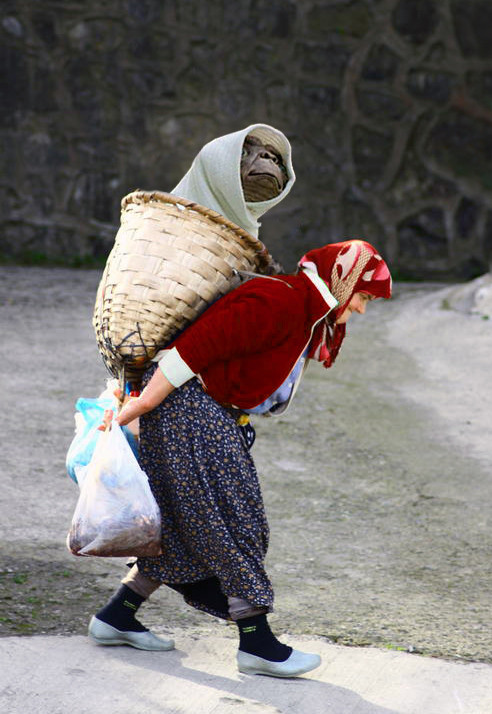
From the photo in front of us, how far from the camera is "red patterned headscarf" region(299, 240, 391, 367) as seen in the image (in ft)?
7.81

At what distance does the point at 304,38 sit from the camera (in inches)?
335

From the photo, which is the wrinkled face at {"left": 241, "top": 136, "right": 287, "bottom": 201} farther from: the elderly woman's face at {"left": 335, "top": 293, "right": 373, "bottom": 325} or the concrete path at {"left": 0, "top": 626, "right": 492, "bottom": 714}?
the concrete path at {"left": 0, "top": 626, "right": 492, "bottom": 714}

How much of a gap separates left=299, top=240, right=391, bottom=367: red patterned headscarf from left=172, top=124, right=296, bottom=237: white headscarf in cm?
17

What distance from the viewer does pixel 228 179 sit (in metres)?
2.36

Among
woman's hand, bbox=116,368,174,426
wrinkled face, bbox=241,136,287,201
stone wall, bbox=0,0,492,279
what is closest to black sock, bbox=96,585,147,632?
woman's hand, bbox=116,368,174,426

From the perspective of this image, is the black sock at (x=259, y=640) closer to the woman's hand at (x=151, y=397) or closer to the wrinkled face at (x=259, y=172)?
the woman's hand at (x=151, y=397)

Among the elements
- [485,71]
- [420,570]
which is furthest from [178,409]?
[485,71]

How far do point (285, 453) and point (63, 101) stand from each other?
4946mm

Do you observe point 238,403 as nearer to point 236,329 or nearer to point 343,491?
point 236,329

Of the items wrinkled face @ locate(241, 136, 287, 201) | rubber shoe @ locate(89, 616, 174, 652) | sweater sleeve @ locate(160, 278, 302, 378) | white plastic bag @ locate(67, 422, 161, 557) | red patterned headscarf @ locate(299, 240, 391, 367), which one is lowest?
rubber shoe @ locate(89, 616, 174, 652)

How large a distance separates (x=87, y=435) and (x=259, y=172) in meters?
0.77

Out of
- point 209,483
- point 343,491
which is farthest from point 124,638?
point 343,491

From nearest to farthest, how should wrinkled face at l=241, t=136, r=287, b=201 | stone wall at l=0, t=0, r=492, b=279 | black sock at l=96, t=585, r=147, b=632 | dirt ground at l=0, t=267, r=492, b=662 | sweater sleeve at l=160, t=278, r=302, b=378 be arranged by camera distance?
sweater sleeve at l=160, t=278, r=302, b=378, wrinkled face at l=241, t=136, r=287, b=201, black sock at l=96, t=585, r=147, b=632, dirt ground at l=0, t=267, r=492, b=662, stone wall at l=0, t=0, r=492, b=279

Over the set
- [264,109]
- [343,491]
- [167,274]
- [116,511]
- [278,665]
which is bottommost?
[343,491]
